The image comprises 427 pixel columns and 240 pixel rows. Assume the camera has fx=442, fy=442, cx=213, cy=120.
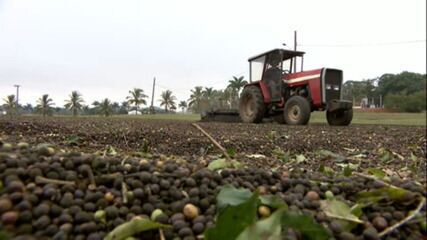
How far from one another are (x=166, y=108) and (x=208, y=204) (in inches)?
2343

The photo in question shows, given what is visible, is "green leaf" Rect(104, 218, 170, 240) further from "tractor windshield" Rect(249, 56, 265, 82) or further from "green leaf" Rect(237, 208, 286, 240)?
"tractor windshield" Rect(249, 56, 265, 82)

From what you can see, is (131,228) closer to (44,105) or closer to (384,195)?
(384,195)

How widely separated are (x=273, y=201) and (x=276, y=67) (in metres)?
9.17

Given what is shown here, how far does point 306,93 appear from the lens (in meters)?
9.56

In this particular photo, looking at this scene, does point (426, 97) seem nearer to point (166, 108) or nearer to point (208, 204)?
point (208, 204)

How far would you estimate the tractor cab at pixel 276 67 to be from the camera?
990 centimetres

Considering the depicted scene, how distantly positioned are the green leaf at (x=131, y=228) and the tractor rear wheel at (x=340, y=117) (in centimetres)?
853

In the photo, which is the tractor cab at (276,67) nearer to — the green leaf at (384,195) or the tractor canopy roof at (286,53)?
the tractor canopy roof at (286,53)

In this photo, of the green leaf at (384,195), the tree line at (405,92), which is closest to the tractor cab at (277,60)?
the tree line at (405,92)

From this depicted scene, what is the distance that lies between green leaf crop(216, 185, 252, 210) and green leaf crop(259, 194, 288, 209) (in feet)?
0.12

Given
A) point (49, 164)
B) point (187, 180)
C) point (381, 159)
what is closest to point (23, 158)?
point (49, 164)

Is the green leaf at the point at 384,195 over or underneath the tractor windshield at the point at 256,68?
underneath

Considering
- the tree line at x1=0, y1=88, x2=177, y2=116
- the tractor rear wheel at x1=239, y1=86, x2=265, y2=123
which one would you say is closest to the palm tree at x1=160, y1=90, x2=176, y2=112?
the tree line at x1=0, y1=88, x2=177, y2=116

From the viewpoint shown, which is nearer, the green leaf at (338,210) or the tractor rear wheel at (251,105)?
the green leaf at (338,210)
